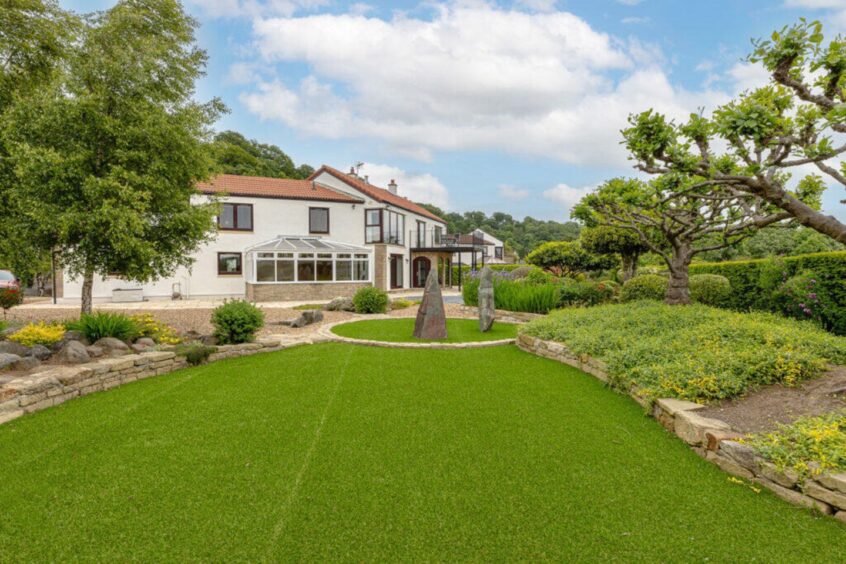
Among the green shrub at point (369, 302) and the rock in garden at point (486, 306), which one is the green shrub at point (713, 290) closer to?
the rock in garden at point (486, 306)

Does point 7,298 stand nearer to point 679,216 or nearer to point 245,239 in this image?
point 245,239

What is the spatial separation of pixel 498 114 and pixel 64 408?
15.2 m

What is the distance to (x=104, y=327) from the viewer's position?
6.45m

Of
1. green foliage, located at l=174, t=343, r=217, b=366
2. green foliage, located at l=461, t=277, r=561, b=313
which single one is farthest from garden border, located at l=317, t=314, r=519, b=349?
green foliage, located at l=461, t=277, r=561, b=313

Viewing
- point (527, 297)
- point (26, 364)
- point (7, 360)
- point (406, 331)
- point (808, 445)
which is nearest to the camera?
point (808, 445)

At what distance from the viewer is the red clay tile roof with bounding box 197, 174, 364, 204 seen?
20328 mm

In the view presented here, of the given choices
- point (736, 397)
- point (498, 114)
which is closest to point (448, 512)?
point (736, 397)

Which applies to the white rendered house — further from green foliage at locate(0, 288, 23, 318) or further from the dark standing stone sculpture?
the dark standing stone sculpture

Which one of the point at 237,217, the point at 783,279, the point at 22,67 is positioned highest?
the point at 22,67

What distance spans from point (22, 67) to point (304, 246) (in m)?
11.8

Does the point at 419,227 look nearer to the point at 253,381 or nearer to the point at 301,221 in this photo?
the point at 301,221

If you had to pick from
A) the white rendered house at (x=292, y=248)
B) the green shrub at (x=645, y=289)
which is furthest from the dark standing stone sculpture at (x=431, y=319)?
the white rendered house at (x=292, y=248)

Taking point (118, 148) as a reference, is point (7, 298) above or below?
below

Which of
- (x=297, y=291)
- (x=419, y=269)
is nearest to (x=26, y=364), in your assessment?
(x=297, y=291)
